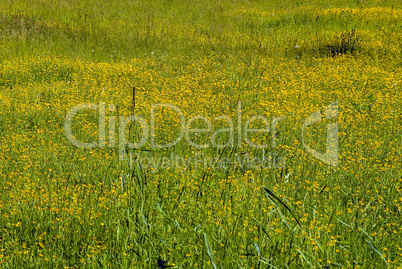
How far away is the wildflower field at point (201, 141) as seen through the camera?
7.53 feet

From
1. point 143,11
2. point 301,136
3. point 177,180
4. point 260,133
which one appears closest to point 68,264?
point 177,180

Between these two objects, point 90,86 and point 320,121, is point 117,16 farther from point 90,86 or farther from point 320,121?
point 320,121

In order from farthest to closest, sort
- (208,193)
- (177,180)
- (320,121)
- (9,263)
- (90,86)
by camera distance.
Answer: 1. (90,86)
2. (320,121)
3. (177,180)
4. (208,193)
5. (9,263)

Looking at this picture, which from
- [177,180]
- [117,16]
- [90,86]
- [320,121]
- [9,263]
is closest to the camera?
[9,263]

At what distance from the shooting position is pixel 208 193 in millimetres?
2945

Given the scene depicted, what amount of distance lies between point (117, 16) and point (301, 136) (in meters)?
8.36

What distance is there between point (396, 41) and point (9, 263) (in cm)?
875

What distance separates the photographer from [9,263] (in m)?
2.24

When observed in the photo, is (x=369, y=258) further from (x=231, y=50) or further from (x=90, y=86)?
(x=231, y=50)

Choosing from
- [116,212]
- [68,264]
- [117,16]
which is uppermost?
[117,16]

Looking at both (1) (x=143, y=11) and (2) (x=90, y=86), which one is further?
(1) (x=143, y=11)

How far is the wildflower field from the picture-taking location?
2.29m

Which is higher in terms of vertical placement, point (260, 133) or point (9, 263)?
point (260, 133)

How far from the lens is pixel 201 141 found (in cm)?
402
